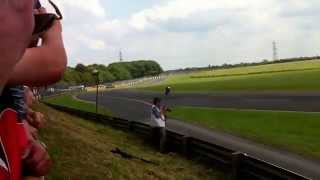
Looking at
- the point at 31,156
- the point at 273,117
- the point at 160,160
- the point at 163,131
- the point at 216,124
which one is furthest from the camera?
the point at 273,117

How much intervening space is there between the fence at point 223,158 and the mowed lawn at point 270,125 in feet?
13.7

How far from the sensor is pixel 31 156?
8.77 feet

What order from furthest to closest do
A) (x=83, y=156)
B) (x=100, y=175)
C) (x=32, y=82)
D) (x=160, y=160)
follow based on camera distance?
(x=160, y=160), (x=83, y=156), (x=100, y=175), (x=32, y=82)

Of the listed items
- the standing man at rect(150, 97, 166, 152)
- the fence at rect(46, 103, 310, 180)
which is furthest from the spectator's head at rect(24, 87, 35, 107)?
the standing man at rect(150, 97, 166, 152)

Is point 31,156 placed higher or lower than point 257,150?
higher

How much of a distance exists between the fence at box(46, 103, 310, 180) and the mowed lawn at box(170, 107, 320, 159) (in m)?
4.16

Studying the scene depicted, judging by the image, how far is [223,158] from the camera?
16734mm

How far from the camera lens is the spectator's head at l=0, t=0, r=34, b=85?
1.69 m

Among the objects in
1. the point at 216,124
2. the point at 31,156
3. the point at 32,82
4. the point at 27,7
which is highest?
the point at 27,7

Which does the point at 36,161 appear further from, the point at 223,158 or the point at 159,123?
the point at 159,123

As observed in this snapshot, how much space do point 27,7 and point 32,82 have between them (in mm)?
688

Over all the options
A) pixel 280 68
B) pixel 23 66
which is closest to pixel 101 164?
pixel 23 66

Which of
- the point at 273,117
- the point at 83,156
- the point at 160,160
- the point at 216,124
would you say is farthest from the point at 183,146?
the point at 273,117

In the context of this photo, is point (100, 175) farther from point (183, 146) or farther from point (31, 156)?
point (31, 156)
